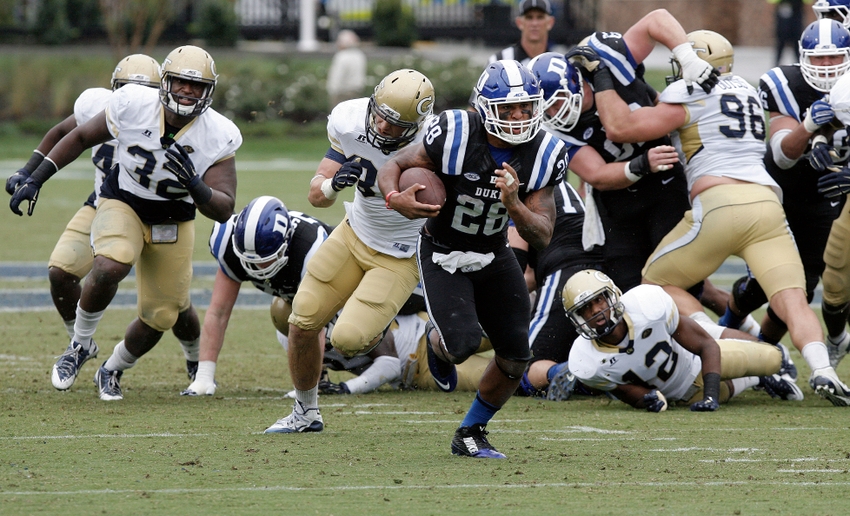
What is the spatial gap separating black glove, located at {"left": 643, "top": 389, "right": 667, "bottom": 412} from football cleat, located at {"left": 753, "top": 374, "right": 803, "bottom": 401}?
682 millimetres

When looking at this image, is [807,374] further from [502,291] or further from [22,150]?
[22,150]

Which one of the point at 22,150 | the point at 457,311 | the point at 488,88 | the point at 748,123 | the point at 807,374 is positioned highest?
the point at 488,88

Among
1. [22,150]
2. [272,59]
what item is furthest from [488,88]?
[272,59]

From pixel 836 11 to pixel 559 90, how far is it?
165 centimetres

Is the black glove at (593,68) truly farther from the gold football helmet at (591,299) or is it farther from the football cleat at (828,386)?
the football cleat at (828,386)

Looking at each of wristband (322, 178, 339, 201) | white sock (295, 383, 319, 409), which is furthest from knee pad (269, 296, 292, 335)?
wristband (322, 178, 339, 201)

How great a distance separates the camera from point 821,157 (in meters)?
5.61

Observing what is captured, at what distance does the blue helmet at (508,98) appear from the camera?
4223mm

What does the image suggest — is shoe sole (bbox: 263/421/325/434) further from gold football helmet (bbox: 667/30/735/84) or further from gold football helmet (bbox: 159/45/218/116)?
gold football helmet (bbox: 667/30/735/84)

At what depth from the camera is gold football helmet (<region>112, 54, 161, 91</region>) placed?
623 cm

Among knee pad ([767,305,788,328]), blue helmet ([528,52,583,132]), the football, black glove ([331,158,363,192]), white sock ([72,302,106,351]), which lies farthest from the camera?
knee pad ([767,305,788,328])

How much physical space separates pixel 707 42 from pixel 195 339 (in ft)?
9.93

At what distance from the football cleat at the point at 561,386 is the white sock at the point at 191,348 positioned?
180 cm

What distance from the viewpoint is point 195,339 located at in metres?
6.05
